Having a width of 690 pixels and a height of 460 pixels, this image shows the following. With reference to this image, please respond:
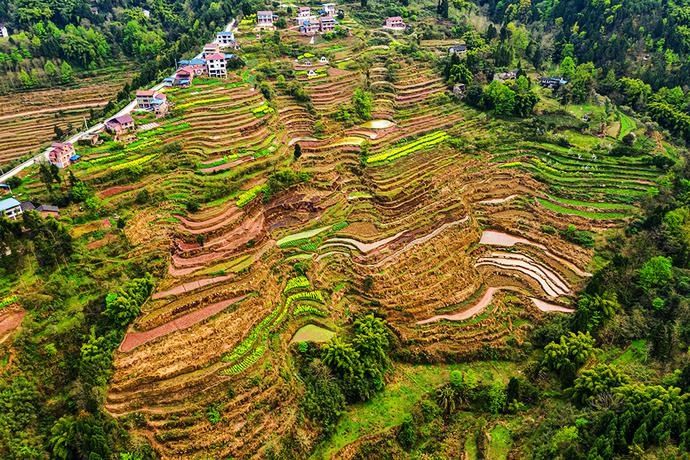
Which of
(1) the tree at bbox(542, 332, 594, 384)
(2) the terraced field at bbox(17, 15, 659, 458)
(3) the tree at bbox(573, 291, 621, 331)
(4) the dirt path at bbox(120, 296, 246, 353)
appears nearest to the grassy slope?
(2) the terraced field at bbox(17, 15, 659, 458)

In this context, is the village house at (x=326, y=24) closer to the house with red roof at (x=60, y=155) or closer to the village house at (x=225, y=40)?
the village house at (x=225, y=40)

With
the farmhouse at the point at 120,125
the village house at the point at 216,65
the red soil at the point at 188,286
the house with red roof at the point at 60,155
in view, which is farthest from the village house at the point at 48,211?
the village house at the point at 216,65

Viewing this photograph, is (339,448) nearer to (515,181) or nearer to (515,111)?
(515,181)

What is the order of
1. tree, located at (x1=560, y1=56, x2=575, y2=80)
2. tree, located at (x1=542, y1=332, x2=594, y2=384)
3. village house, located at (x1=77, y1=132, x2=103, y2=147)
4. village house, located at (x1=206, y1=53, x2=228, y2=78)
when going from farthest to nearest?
tree, located at (x1=560, y1=56, x2=575, y2=80), village house, located at (x1=206, y1=53, x2=228, y2=78), village house, located at (x1=77, y1=132, x2=103, y2=147), tree, located at (x1=542, y1=332, x2=594, y2=384)

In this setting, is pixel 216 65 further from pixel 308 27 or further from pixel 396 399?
pixel 396 399

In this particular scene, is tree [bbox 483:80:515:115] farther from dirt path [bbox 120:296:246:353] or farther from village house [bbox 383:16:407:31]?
dirt path [bbox 120:296:246:353]
